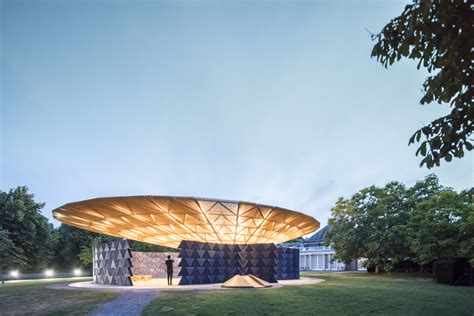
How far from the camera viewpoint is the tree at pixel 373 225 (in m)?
42.4

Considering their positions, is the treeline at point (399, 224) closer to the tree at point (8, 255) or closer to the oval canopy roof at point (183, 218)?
the oval canopy roof at point (183, 218)

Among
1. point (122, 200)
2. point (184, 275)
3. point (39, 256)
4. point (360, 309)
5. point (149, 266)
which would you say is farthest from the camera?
point (39, 256)

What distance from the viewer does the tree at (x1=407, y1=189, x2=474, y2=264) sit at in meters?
29.9

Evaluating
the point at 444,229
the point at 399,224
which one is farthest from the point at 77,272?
the point at 444,229

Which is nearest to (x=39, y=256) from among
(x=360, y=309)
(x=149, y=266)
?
(x=149, y=266)

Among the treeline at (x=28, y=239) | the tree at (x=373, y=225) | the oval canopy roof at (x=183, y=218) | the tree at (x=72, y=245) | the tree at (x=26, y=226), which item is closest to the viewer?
the oval canopy roof at (x=183, y=218)

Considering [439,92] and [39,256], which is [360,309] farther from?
[39,256]

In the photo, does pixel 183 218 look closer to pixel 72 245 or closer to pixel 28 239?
pixel 28 239

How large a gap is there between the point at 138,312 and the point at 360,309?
29.0 ft

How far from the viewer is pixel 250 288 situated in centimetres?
2194

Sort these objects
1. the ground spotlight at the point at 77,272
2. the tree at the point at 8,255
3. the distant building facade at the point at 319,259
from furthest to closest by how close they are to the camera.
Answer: the distant building facade at the point at 319,259
the ground spotlight at the point at 77,272
the tree at the point at 8,255

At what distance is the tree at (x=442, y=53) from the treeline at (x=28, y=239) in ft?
168

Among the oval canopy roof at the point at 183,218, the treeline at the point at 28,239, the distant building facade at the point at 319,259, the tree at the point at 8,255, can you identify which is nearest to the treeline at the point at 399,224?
the oval canopy roof at the point at 183,218

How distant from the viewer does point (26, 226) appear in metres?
50.5
